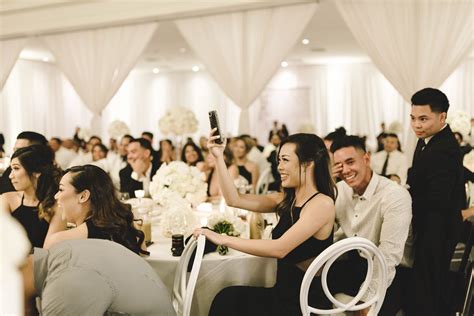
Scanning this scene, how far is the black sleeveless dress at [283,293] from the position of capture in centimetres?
238

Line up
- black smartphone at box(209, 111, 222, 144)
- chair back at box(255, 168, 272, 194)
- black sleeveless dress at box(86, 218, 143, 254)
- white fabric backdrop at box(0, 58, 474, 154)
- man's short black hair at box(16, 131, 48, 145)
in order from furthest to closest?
white fabric backdrop at box(0, 58, 474, 154), chair back at box(255, 168, 272, 194), man's short black hair at box(16, 131, 48, 145), black smartphone at box(209, 111, 222, 144), black sleeveless dress at box(86, 218, 143, 254)

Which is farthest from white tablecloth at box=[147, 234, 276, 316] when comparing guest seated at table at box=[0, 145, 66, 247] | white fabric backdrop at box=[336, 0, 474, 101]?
white fabric backdrop at box=[336, 0, 474, 101]

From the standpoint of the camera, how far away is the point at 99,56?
7094 mm

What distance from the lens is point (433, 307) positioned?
2.82m

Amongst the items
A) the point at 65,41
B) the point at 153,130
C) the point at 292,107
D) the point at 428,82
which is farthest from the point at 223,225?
the point at 153,130

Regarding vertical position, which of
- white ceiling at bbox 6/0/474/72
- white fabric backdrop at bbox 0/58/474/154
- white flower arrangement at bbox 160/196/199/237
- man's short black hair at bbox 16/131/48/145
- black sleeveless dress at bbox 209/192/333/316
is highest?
white ceiling at bbox 6/0/474/72

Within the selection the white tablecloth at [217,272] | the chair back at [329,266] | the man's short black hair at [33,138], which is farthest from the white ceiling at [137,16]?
the chair back at [329,266]

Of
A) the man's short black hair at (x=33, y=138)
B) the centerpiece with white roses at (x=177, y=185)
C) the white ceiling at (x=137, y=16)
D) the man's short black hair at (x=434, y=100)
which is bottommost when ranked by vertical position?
the centerpiece with white roses at (x=177, y=185)

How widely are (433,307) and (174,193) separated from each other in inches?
73.4

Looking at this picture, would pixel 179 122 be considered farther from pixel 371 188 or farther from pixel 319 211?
pixel 319 211

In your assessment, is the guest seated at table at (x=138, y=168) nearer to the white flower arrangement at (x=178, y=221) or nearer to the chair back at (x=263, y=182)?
the chair back at (x=263, y=182)

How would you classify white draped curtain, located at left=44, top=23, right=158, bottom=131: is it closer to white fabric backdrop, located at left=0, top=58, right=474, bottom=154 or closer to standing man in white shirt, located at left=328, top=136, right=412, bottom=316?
standing man in white shirt, located at left=328, top=136, right=412, bottom=316

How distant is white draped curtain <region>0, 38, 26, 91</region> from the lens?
782cm

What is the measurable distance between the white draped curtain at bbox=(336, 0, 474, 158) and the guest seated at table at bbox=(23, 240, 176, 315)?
4090mm
